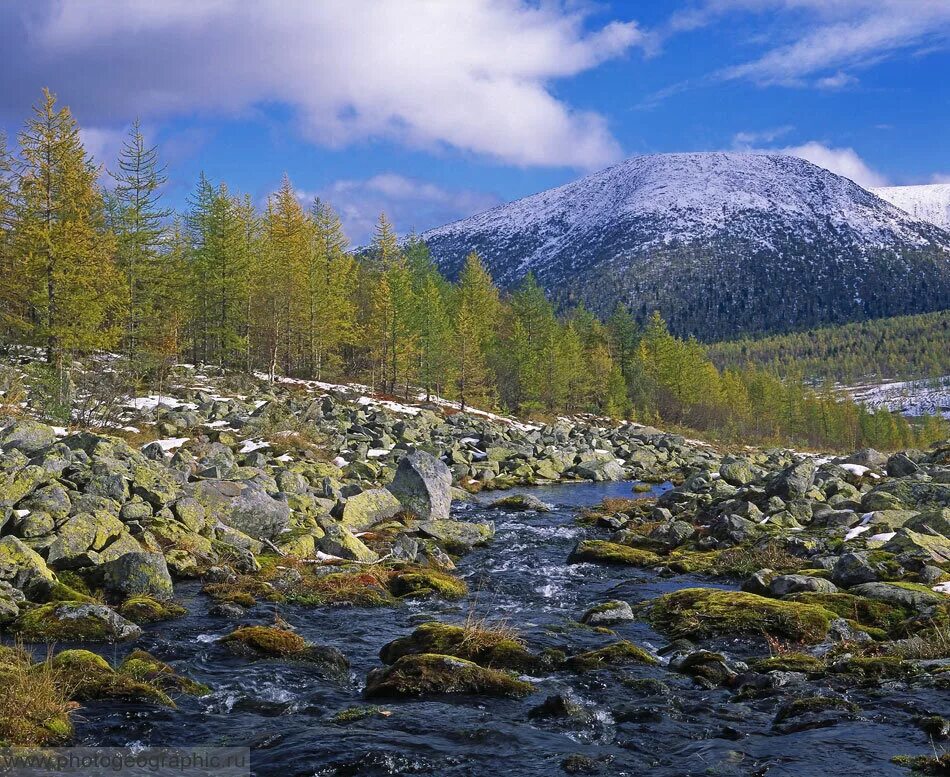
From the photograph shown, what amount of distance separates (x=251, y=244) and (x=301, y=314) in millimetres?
6388

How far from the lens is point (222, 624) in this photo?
39.2 ft

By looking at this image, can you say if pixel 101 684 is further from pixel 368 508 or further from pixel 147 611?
pixel 368 508

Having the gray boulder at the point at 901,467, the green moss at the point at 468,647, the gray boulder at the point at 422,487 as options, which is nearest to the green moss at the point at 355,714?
the green moss at the point at 468,647

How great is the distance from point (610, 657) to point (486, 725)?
295 cm

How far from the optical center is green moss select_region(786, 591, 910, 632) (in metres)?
11.9

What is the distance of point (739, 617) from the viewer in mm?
12156

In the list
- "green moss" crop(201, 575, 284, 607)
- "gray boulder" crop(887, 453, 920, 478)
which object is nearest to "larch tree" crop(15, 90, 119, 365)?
"green moss" crop(201, 575, 284, 607)

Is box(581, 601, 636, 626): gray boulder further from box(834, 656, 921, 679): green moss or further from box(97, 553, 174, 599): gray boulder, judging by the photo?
box(97, 553, 174, 599): gray boulder

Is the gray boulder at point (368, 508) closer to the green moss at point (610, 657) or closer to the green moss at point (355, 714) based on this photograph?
the green moss at point (610, 657)

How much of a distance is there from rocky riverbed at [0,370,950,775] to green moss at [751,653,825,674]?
41 millimetres

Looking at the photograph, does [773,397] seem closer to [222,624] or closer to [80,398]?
[80,398]

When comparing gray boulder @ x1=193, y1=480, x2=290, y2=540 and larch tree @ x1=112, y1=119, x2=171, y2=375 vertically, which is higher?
larch tree @ x1=112, y1=119, x2=171, y2=375

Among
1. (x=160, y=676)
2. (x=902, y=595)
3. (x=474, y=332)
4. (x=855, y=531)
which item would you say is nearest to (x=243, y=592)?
(x=160, y=676)

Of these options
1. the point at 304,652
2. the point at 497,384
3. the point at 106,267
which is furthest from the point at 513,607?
the point at 497,384
